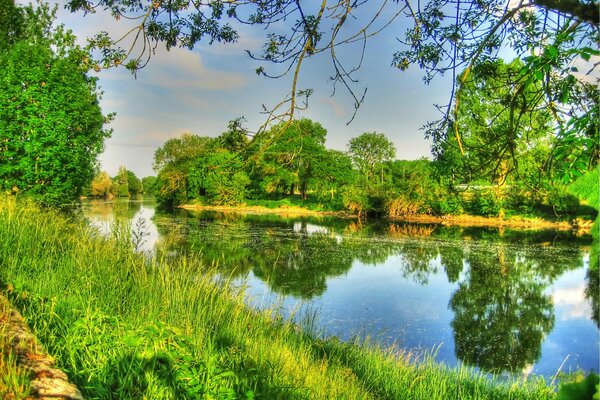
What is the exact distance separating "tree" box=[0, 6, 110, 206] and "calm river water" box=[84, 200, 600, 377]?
1.62 metres

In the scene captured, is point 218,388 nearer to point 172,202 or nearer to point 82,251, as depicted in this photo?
point 82,251

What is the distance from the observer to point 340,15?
10.1ft

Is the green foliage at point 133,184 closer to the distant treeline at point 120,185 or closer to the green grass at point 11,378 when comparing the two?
the distant treeline at point 120,185

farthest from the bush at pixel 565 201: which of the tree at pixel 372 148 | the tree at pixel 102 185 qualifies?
the tree at pixel 102 185

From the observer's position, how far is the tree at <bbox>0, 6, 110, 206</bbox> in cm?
1047

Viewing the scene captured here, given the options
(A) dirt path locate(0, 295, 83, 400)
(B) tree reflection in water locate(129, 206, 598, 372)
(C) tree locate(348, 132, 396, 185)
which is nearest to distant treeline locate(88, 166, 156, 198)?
(C) tree locate(348, 132, 396, 185)

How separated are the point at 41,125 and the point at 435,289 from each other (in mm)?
10509

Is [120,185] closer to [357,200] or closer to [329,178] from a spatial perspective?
[329,178]

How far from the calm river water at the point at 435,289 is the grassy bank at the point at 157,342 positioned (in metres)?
0.57

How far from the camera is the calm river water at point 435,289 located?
771 cm

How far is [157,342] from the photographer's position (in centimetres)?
285

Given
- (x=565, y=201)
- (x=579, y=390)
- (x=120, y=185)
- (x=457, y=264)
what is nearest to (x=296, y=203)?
(x=457, y=264)

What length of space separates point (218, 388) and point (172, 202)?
47203 mm

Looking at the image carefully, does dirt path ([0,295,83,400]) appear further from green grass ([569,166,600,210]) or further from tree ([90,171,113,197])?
tree ([90,171,113,197])
